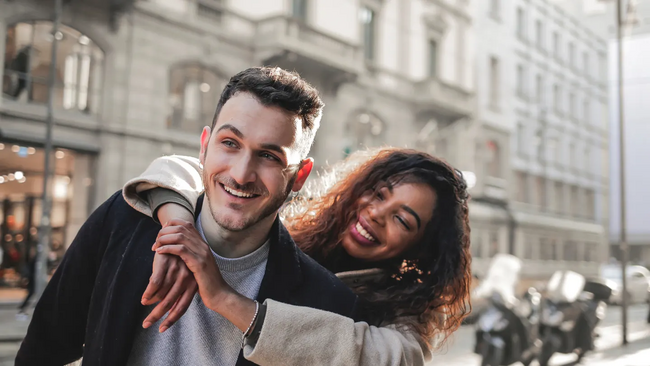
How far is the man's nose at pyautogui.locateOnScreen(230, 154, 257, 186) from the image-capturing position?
108 cm

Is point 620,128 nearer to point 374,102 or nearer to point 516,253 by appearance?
point 516,253

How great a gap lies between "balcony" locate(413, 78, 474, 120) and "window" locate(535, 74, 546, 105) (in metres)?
1.06

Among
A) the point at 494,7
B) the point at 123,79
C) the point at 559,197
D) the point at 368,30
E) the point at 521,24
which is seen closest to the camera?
the point at 123,79

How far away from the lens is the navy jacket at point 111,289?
1.07 metres

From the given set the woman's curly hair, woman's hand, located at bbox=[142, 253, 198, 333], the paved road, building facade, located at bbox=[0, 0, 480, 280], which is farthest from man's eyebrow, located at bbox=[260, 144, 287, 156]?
building facade, located at bbox=[0, 0, 480, 280]

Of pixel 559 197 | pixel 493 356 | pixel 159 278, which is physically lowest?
pixel 493 356

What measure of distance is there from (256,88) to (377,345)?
532mm

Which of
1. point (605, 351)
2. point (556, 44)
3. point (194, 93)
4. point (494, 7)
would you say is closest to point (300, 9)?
point (194, 93)

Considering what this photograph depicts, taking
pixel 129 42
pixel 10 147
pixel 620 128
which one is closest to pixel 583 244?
pixel 620 128

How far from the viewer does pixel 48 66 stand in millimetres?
5270

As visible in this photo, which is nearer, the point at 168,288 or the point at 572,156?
the point at 168,288

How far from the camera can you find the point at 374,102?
8.52 metres

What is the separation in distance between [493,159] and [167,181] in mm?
9382

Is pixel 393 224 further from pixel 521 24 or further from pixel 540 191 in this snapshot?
pixel 540 191
